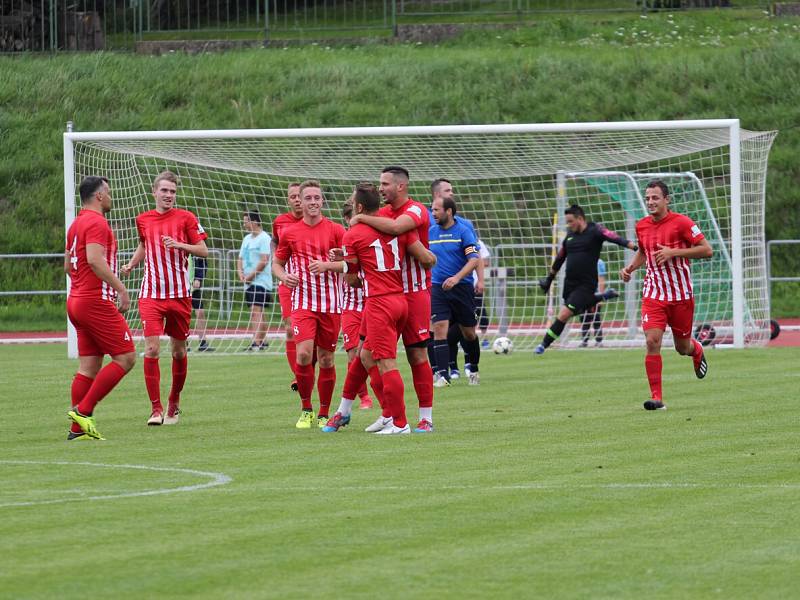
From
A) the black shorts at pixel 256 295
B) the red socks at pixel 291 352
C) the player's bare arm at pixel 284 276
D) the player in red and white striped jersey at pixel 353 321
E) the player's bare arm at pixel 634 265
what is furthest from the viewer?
the black shorts at pixel 256 295

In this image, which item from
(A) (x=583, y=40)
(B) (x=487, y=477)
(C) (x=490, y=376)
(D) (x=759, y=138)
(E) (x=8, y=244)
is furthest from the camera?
(A) (x=583, y=40)

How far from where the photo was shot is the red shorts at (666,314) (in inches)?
529

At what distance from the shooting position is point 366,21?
39781 mm

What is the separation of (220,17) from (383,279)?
29.5 meters

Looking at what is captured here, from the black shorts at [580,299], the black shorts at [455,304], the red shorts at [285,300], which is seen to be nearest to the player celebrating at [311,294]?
the red shorts at [285,300]

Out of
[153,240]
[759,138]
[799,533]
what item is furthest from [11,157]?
[799,533]

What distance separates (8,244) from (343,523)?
25.8 m

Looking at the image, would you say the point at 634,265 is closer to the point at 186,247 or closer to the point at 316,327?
the point at 316,327

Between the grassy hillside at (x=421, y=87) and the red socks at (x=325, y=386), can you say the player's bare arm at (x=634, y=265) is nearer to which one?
the red socks at (x=325, y=386)

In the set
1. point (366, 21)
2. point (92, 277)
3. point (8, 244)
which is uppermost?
point (366, 21)

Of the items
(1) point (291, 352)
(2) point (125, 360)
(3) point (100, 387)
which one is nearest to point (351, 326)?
(1) point (291, 352)

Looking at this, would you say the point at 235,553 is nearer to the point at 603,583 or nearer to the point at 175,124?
the point at 603,583

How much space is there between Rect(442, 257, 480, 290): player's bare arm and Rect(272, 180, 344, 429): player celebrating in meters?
3.03

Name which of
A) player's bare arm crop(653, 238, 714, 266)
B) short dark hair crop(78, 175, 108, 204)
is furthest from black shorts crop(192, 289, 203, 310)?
short dark hair crop(78, 175, 108, 204)
